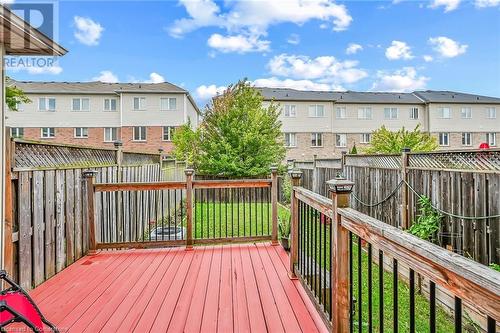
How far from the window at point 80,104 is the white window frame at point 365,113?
19.3 meters

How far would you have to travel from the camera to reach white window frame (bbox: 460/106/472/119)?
79.2ft

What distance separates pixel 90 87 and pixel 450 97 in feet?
88.4

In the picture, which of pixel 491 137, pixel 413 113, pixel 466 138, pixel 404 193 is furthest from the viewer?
pixel 491 137

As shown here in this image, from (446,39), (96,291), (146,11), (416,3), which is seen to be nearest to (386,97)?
(446,39)

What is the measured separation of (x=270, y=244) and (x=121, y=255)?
6.93 ft

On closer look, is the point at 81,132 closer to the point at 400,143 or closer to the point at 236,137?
the point at 236,137

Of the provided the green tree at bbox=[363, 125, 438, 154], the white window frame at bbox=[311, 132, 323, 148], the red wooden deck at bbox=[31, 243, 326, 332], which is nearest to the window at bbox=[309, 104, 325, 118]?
the white window frame at bbox=[311, 132, 323, 148]

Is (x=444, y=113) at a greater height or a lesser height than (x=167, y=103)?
lesser

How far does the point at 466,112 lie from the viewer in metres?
24.3

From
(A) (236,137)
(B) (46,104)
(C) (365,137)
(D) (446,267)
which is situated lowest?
(D) (446,267)

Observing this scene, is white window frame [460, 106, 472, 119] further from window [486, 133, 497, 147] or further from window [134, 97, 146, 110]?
window [134, 97, 146, 110]

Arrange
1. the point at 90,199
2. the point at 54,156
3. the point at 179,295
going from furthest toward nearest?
the point at 90,199 → the point at 54,156 → the point at 179,295

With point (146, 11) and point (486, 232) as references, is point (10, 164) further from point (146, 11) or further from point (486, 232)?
point (146, 11)

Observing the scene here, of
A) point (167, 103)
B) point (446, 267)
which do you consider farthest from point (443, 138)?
point (446, 267)
